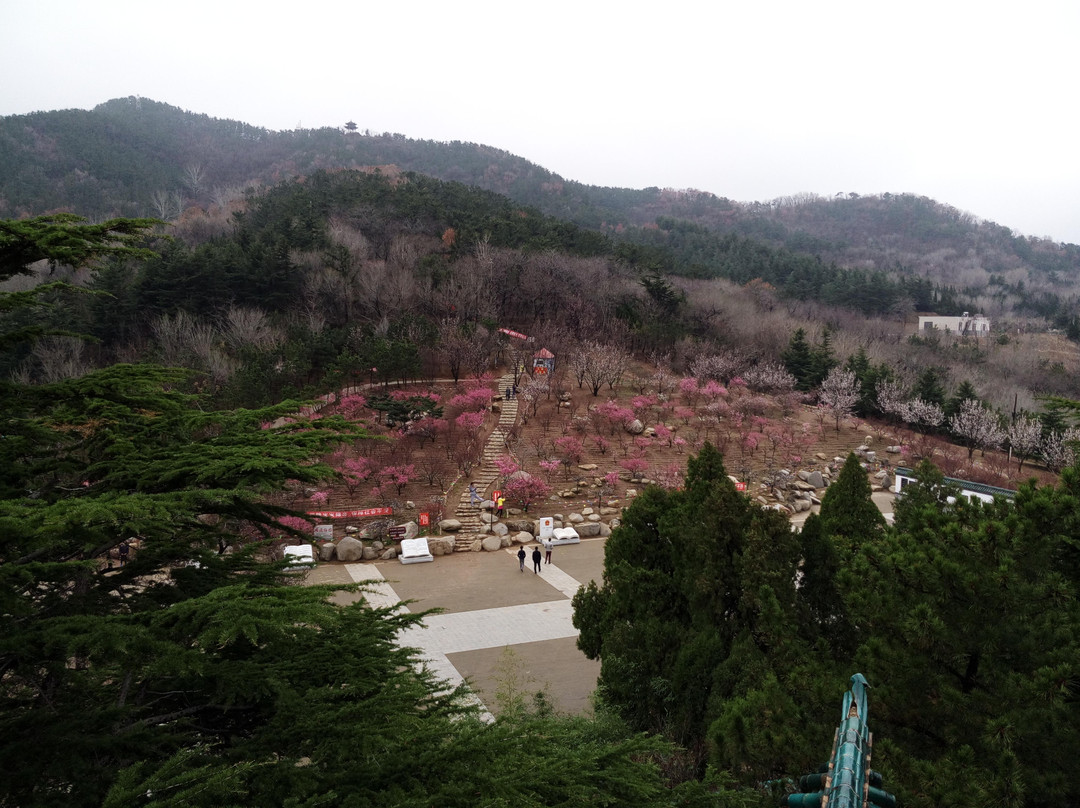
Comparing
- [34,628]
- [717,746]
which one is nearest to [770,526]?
[717,746]

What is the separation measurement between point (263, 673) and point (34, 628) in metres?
1.21

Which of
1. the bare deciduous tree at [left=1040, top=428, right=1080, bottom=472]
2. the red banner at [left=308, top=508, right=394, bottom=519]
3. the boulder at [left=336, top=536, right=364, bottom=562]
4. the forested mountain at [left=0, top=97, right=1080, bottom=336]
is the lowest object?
the boulder at [left=336, top=536, right=364, bottom=562]

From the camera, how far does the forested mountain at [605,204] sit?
5388 cm

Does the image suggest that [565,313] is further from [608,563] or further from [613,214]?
[613,214]

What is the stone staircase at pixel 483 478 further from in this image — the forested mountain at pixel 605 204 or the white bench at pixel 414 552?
the forested mountain at pixel 605 204

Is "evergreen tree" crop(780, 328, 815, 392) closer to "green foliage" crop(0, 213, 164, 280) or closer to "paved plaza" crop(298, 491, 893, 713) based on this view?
"paved plaza" crop(298, 491, 893, 713)

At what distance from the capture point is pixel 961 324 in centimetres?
5388

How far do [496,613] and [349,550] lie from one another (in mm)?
4909

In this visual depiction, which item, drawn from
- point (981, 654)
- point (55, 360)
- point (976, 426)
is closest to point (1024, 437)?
point (976, 426)

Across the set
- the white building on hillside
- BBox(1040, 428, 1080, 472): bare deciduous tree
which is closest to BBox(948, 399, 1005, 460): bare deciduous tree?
BBox(1040, 428, 1080, 472): bare deciduous tree

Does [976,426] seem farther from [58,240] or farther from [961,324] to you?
[961,324]

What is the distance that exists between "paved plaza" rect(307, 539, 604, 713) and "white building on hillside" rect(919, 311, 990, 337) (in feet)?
157

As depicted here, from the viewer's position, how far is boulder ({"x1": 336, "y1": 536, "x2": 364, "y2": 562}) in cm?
1583

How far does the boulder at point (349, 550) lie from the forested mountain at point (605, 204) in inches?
1386
